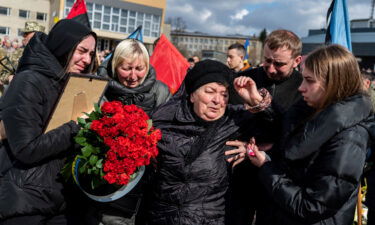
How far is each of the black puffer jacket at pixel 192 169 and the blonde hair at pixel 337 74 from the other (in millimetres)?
742

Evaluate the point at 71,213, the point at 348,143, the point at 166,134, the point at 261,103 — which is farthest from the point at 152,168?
the point at 348,143

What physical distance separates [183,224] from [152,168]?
1.72 ft

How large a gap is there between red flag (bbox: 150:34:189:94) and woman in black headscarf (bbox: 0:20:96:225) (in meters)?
5.20

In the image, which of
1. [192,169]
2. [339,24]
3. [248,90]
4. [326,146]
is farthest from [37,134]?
[339,24]

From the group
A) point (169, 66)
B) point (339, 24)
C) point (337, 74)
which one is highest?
point (339, 24)

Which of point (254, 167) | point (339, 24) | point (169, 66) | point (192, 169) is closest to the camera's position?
point (192, 169)

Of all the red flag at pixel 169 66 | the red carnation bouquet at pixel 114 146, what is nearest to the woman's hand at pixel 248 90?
the red carnation bouquet at pixel 114 146

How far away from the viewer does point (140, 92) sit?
11.1 ft

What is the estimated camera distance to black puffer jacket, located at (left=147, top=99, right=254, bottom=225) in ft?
8.44

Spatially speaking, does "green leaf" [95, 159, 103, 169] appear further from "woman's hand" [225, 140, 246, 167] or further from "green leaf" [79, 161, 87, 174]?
"woman's hand" [225, 140, 246, 167]

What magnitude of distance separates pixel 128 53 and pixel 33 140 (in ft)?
4.21

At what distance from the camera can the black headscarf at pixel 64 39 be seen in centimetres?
256

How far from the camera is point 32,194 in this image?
245cm

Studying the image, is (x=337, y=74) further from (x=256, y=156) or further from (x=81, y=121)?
(x=81, y=121)
